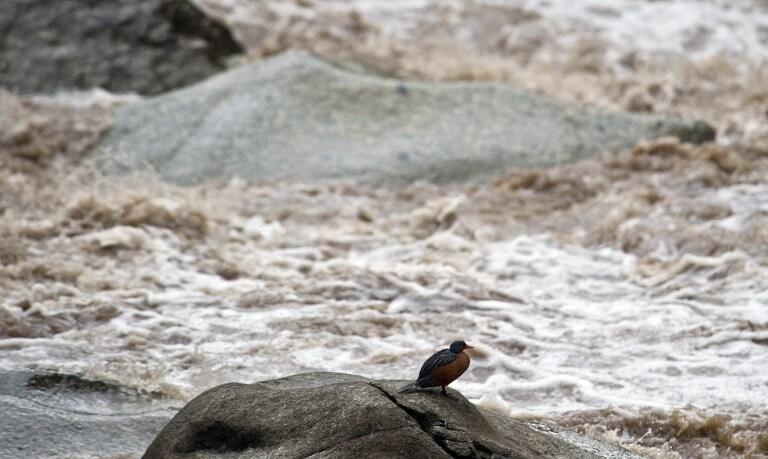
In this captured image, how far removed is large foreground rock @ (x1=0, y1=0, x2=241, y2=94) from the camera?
8430mm

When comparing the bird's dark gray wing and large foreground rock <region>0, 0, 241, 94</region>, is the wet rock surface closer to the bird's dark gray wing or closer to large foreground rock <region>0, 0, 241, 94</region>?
the bird's dark gray wing

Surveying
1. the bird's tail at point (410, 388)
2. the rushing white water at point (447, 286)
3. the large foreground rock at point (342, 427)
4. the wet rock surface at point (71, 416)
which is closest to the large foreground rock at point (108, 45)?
the rushing white water at point (447, 286)

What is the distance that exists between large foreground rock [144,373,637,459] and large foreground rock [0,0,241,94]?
6.08 metres

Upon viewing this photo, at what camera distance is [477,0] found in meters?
10.8

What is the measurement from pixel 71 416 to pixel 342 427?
4.15 ft

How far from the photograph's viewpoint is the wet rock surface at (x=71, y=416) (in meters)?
3.19

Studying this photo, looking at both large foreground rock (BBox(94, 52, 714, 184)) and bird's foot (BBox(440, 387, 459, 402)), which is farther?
large foreground rock (BBox(94, 52, 714, 184))

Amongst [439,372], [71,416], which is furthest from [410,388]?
[71,416]

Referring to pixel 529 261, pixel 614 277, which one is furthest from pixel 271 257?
pixel 614 277

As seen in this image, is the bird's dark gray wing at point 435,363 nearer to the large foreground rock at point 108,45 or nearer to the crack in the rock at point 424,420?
the crack in the rock at point 424,420

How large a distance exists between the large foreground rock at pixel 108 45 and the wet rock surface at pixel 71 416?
5074 millimetres

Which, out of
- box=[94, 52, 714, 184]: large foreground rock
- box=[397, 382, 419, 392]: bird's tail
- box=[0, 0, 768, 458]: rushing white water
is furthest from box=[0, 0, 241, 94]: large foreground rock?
box=[397, 382, 419, 392]: bird's tail

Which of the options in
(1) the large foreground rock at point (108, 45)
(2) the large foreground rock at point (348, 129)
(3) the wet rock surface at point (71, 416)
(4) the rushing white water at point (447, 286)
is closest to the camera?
(3) the wet rock surface at point (71, 416)

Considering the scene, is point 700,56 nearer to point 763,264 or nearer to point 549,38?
point 549,38
